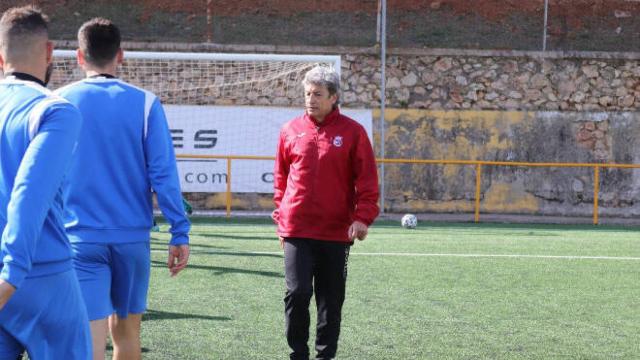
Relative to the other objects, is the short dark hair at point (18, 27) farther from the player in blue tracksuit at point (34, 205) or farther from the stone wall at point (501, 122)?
the stone wall at point (501, 122)

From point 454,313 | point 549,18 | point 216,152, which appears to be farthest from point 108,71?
point 549,18

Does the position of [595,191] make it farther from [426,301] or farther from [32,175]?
[32,175]

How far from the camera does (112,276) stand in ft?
15.9

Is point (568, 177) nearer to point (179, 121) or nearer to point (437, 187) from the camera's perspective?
point (437, 187)

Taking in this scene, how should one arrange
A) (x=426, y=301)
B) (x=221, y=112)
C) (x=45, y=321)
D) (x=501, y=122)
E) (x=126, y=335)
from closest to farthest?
(x=45, y=321), (x=126, y=335), (x=426, y=301), (x=221, y=112), (x=501, y=122)

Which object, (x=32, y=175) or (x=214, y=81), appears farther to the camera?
(x=214, y=81)

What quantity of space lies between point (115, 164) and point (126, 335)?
2.80 ft

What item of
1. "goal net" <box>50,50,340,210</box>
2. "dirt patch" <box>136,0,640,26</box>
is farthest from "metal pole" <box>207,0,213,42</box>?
"goal net" <box>50,50,340,210</box>

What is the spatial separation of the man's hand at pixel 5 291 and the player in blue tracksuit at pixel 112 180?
1689 millimetres

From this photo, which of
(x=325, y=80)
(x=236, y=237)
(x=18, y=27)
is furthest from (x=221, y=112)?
(x=18, y=27)

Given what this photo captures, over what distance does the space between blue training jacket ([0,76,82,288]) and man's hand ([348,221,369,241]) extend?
2.89 m

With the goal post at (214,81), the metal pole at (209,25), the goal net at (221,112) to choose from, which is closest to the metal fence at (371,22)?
the metal pole at (209,25)

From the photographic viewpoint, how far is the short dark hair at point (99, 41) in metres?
4.75

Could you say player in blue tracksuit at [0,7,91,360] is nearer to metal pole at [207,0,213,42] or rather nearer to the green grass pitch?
the green grass pitch
